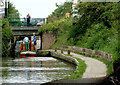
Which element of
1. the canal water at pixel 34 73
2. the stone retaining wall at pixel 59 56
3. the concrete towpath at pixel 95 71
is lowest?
the stone retaining wall at pixel 59 56

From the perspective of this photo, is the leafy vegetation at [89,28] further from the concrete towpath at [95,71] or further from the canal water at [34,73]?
the concrete towpath at [95,71]

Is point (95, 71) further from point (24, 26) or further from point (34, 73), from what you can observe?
point (24, 26)

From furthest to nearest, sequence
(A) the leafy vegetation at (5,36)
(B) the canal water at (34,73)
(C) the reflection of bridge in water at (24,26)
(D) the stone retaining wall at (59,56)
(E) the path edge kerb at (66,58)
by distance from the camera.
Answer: (C) the reflection of bridge in water at (24,26) → (A) the leafy vegetation at (5,36) → (D) the stone retaining wall at (59,56) → (E) the path edge kerb at (66,58) → (B) the canal water at (34,73)

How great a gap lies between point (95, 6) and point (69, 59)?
6511mm

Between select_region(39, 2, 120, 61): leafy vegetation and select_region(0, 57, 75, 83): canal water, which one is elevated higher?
select_region(39, 2, 120, 61): leafy vegetation

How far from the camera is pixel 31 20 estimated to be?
44.3m

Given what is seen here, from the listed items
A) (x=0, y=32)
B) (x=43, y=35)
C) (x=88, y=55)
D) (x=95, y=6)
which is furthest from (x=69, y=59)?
(x=43, y=35)

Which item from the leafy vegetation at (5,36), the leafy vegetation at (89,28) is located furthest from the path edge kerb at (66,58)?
the leafy vegetation at (5,36)

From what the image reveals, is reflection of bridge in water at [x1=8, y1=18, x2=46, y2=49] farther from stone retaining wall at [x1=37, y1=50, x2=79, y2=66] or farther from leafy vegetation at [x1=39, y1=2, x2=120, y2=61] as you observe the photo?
stone retaining wall at [x1=37, y1=50, x2=79, y2=66]

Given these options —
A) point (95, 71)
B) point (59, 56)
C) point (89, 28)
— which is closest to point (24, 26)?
point (89, 28)

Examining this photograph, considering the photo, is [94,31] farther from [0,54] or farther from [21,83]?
[21,83]

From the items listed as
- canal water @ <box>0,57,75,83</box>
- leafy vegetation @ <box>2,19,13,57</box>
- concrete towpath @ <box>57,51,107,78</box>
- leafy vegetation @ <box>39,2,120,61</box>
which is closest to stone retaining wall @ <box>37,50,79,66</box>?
canal water @ <box>0,57,75,83</box>

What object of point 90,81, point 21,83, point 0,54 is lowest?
point 0,54

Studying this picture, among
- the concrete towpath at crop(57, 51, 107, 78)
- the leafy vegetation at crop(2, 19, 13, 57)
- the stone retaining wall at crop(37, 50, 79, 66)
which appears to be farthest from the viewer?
the leafy vegetation at crop(2, 19, 13, 57)
